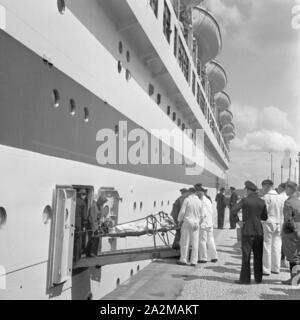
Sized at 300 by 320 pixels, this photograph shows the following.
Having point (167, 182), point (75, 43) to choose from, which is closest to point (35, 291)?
point (75, 43)

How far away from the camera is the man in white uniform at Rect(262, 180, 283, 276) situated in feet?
22.4

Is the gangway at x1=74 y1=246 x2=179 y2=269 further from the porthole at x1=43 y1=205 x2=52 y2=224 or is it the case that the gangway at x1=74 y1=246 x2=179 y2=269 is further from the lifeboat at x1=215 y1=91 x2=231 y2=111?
the lifeboat at x1=215 y1=91 x2=231 y2=111

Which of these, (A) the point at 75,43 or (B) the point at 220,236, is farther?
(B) the point at 220,236

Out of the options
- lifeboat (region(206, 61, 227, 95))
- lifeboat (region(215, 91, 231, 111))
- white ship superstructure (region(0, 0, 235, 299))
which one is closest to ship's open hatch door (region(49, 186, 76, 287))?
white ship superstructure (region(0, 0, 235, 299))

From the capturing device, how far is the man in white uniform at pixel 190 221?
7.45 meters

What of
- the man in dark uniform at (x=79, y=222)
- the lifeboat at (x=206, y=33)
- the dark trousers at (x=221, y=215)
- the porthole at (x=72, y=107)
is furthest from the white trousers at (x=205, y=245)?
the lifeboat at (x=206, y=33)

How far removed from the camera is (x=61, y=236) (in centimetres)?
425

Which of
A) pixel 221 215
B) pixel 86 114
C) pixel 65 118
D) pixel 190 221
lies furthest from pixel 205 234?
pixel 221 215

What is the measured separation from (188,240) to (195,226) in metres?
0.29

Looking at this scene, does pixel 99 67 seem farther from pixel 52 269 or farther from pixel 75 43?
pixel 52 269

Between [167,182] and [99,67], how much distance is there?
5.46 meters

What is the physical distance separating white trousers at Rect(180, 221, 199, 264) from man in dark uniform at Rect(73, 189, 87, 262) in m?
2.83

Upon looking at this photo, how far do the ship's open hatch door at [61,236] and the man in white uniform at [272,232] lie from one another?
3.73 m

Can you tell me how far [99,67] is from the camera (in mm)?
5418
